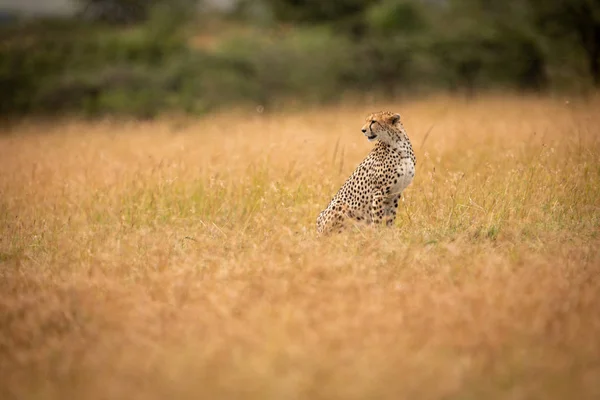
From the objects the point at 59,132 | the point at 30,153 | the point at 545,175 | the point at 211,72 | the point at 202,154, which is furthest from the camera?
the point at 211,72

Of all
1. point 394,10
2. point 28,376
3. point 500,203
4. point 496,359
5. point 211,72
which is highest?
point 394,10

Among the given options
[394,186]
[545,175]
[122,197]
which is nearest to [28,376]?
[394,186]

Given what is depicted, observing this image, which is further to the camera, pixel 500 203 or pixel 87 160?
pixel 87 160

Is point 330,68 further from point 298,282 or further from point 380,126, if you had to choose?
point 298,282

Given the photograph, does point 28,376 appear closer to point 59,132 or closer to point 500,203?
point 500,203

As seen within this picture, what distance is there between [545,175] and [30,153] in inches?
258

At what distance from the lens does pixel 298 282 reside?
326 cm

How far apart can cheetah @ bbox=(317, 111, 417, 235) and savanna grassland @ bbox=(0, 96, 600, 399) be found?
197mm

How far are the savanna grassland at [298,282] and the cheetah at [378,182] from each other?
0.65 ft

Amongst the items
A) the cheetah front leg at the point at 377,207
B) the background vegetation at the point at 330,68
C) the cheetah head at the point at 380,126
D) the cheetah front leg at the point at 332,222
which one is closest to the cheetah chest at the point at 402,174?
the cheetah front leg at the point at 377,207

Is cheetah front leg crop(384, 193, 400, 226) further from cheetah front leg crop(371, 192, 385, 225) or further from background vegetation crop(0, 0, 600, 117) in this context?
background vegetation crop(0, 0, 600, 117)

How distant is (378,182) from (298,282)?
56.3 inches

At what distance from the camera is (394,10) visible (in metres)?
17.3

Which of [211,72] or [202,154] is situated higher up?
[211,72]
